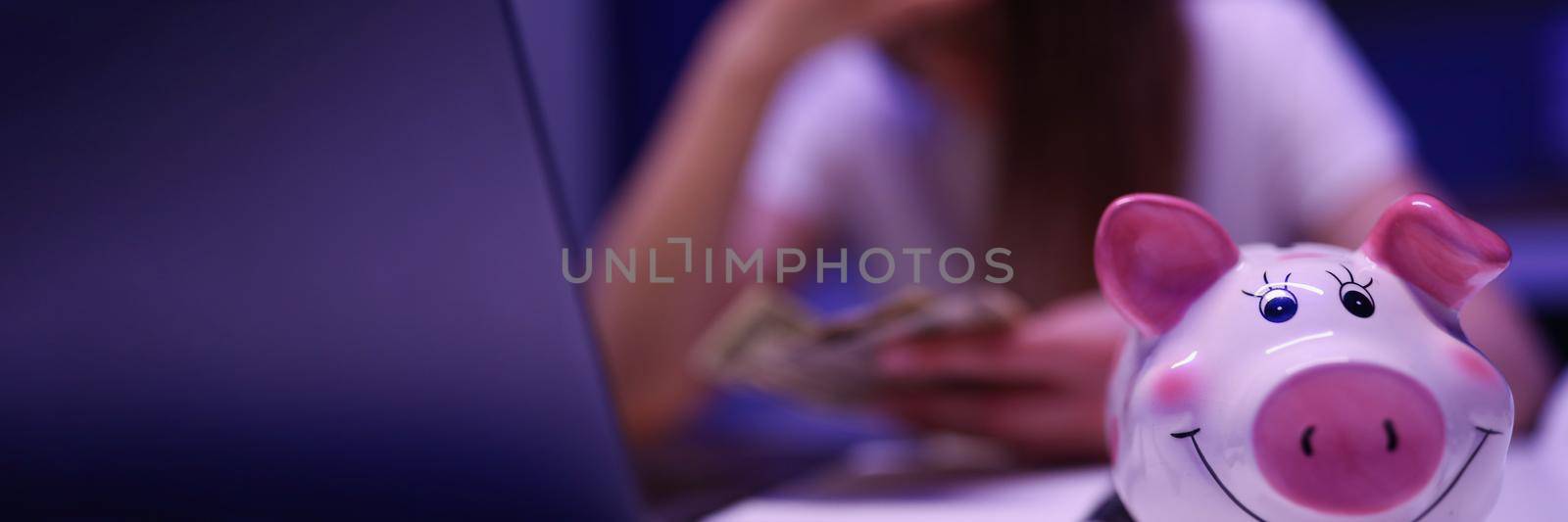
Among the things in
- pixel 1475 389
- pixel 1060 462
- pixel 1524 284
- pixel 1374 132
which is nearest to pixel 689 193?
pixel 1060 462

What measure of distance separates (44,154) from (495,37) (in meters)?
0.13

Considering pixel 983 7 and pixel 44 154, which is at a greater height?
pixel 983 7

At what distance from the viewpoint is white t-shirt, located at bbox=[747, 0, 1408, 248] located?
99 cm

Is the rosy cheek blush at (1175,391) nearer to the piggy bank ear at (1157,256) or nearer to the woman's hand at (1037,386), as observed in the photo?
the piggy bank ear at (1157,256)

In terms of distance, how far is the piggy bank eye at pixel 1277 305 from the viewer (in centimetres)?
26

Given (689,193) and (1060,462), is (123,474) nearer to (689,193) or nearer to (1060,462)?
(1060,462)

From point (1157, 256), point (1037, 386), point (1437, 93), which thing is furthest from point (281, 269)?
point (1437, 93)

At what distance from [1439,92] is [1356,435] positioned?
2.07 metres

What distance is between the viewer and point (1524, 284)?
1771 mm

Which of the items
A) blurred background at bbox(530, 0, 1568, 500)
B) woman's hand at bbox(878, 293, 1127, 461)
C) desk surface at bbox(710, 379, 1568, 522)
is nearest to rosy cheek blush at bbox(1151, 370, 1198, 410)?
desk surface at bbox(710, 379, 1568, 522)

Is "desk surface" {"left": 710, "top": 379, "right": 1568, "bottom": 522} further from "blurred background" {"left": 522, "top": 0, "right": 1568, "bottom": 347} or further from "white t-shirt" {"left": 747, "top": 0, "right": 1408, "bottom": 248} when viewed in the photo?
"blurred background" {"left": 522, "top": 0, "right": 1568, "bottom": 347}

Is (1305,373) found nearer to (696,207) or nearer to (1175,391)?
(1175,391)

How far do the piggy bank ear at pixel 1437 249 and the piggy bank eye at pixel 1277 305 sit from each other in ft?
0.11

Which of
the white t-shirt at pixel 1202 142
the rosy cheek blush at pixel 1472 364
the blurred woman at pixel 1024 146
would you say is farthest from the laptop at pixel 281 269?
the white t-shirt at pixel 1202 142
